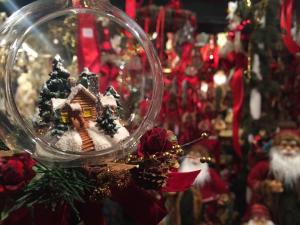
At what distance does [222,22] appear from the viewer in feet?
10.4

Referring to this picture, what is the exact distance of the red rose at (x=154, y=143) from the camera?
2.15 feet

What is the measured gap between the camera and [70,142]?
25.6 inches

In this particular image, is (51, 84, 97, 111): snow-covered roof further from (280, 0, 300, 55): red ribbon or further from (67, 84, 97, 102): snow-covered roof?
(280, 0, 300, 55): red ribbon

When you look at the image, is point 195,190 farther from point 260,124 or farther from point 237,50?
point 237,50

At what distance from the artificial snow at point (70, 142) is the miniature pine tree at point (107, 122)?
A: 0.16 ft

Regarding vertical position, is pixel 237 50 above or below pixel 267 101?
above

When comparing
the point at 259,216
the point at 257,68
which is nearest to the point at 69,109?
the point at 259,216

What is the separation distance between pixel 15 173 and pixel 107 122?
6.6 inches

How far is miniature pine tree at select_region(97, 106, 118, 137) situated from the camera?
2.27ft

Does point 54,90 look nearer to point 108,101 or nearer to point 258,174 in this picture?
point 108,101

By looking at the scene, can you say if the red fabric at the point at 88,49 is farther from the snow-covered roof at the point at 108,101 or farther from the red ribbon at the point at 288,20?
the red ribbon at the point at 288,20

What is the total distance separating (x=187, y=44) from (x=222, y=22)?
3.22 ft

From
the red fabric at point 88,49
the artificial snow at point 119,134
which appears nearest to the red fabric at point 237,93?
the red fabric at point 88,49

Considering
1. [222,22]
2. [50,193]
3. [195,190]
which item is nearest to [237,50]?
[195,190]
